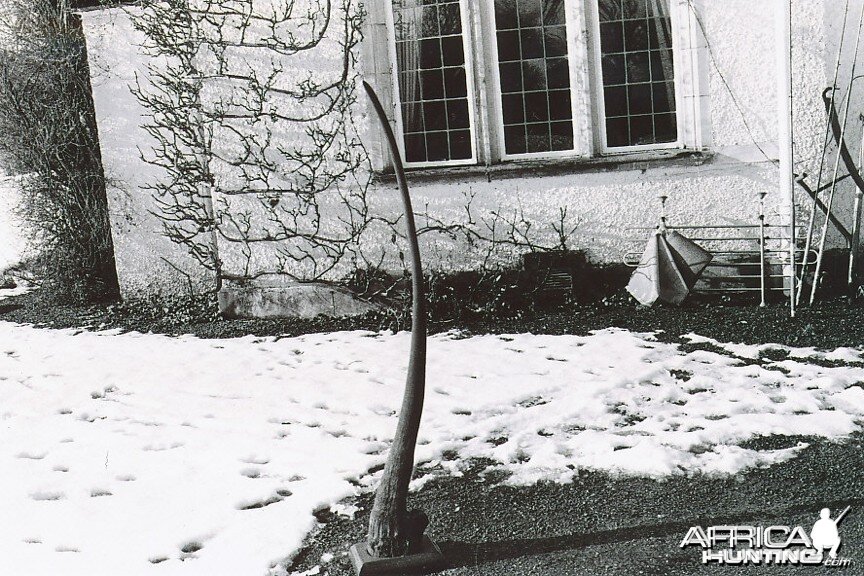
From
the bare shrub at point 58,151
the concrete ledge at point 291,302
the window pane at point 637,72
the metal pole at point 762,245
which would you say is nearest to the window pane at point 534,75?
the window pane at point 637,72

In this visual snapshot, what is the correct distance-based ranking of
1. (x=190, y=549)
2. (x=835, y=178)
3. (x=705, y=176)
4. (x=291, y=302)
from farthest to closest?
(x=291, y=302), (x=705, y=176), (x=835, y=178), (x=190, y=549)

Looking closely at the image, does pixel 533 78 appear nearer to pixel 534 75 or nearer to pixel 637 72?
pixel 534 75

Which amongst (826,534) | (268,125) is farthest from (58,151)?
(826,534)

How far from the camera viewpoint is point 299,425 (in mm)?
5629

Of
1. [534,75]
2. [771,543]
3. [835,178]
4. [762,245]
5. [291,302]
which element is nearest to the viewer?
[771,543]

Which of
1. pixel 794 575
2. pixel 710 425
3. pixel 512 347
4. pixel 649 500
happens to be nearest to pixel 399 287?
pixel 512 347

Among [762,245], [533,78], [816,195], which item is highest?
[533,78]

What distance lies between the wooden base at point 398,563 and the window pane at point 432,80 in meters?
5.40

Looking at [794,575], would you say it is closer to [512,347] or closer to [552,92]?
[512,347]

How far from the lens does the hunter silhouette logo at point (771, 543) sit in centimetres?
354

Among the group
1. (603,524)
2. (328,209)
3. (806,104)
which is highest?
(806,104)

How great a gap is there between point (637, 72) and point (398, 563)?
233 inches

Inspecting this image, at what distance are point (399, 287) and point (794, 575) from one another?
5438mm

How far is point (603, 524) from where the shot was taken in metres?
4.00
